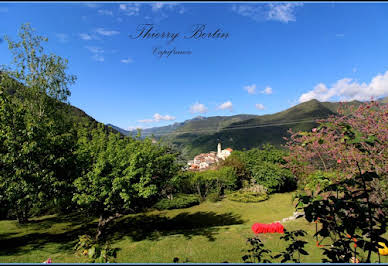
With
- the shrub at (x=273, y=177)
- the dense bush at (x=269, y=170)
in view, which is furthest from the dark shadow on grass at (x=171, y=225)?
the dense bush at (x=269, y=170)

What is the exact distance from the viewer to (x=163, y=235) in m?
12.3

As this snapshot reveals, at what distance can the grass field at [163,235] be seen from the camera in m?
8.93

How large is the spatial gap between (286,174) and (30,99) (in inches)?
1003

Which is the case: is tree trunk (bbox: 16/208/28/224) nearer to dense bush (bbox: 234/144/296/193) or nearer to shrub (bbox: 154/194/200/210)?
shrub (bbox: 154/194/200/210)

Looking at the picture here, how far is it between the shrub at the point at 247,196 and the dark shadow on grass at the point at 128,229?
16.0 feet

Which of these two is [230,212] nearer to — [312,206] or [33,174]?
[33,174]

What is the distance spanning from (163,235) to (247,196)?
43.8ft

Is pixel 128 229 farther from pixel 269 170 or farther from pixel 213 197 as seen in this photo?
pixel 269 170

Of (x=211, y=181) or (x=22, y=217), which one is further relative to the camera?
(x=211, y=181)

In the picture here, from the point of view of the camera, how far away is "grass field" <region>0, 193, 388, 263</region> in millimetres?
8930

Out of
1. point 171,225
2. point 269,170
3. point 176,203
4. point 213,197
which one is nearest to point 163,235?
point 171,225

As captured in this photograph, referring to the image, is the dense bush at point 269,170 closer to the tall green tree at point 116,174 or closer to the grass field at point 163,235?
the grass field at point 163,235

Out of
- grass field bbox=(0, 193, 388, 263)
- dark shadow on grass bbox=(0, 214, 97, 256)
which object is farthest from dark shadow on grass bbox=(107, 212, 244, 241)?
dark shadow on grass bbox=(0, 214, 97, 256)

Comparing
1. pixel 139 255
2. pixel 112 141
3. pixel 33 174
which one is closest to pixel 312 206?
pixel 139 255
